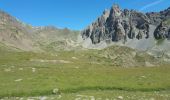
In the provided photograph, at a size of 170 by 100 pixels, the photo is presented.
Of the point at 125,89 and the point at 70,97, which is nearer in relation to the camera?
the point at 70,97

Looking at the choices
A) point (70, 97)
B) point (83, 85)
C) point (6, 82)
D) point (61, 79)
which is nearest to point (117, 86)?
point (83, 85)

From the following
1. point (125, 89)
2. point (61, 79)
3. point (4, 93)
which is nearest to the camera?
point (4, 93)

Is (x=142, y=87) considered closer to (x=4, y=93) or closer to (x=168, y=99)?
(x=168, y=99)

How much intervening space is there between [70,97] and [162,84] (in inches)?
818

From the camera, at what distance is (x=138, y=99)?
37688 millimetres

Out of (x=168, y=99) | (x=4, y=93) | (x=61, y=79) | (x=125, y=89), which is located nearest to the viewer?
(x=168, y=99)

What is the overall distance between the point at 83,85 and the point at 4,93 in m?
13.4

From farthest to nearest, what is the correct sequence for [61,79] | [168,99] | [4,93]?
[61,79], [4,93], [168,99]

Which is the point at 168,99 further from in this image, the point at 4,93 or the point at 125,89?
the point at 4,93

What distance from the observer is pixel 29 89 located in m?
44.8

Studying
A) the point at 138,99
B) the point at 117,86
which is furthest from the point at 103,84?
the point at 138,99

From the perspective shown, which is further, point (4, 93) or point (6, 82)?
point (6, 82)

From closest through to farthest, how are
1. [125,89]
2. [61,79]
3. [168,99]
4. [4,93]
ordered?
[168,99] < [4,93] < [125,89] < [61,79]

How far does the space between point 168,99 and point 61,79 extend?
2275 centimetres
